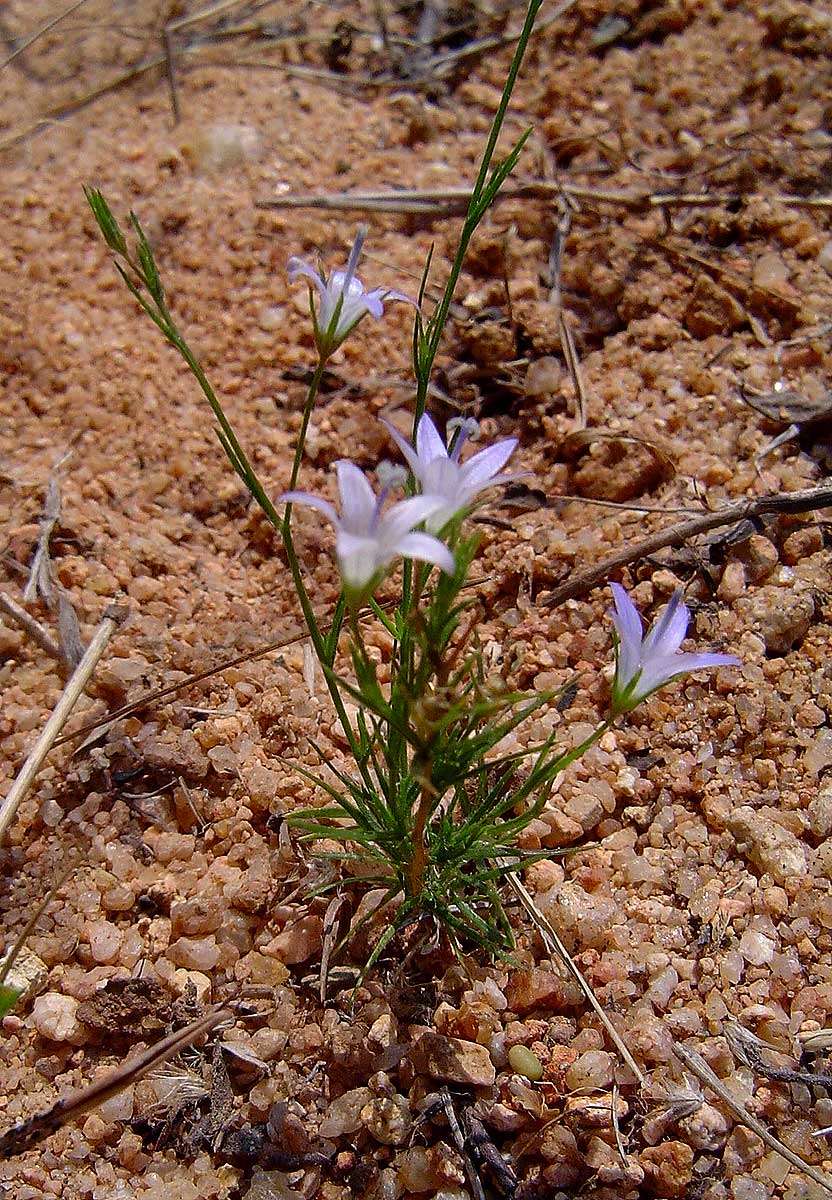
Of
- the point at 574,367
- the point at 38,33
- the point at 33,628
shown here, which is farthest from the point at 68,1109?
the point at 38,33

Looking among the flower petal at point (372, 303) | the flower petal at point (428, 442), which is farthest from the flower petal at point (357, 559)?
the flower petal at point (372, 303)

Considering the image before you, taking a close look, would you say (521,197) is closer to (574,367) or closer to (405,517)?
(574,367)

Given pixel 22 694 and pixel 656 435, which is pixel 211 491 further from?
pixel 656 435

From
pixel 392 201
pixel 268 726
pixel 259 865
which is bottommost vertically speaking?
pixel 259 865

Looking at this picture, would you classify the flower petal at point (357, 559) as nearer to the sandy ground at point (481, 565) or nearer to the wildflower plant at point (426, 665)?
the wildflower plant at point (426, 665)

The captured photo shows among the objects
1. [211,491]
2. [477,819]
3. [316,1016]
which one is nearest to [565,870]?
[477,819]

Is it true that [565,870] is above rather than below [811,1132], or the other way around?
above

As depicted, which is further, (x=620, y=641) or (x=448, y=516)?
(x=620, y=641)
